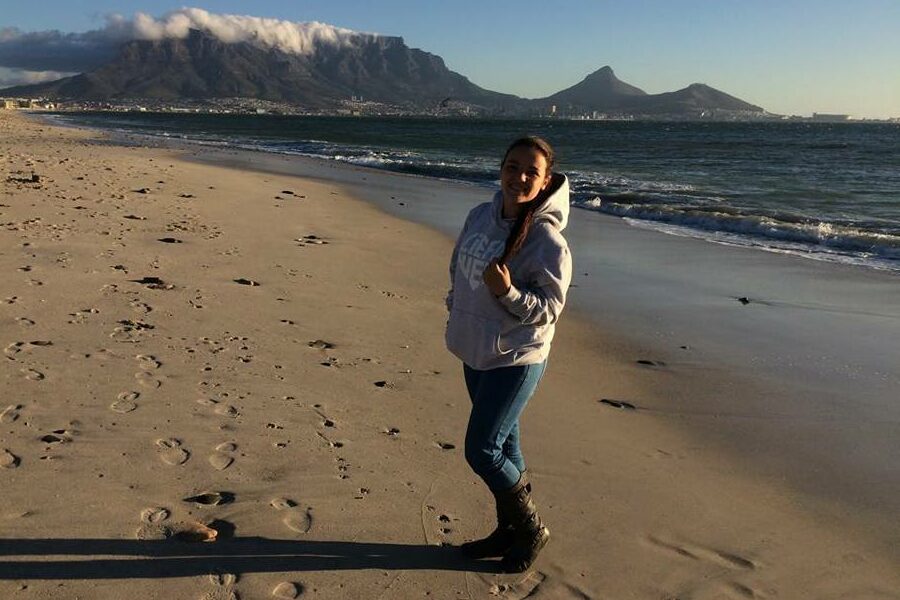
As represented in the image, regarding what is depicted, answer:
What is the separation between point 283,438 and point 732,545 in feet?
7.58

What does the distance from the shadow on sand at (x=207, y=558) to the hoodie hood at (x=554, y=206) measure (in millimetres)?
1457

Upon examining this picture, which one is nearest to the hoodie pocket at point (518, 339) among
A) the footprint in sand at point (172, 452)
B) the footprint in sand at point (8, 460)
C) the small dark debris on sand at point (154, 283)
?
the footprint in sand at point (172, 452)

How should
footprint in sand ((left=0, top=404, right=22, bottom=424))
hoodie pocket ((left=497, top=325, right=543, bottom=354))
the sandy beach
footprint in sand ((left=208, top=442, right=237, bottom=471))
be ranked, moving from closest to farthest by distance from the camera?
hoodie pocket ((left=497, top=325, right=543, bottom=354))
the sandy beach
footprint in sand ((left=208, top=442, right=237, bottom=471))
footprint in sand ((left=0, top=404, right=22, bottom=424))

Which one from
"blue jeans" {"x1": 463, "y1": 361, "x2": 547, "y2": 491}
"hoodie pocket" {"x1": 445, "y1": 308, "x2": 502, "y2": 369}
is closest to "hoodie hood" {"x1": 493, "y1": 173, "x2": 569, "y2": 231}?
"hoodie pocket" {"x1": 445, "y1": 308, "x2": 502, "y2": 369}

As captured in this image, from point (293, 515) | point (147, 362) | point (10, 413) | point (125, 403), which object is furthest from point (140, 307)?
point (293, 515)

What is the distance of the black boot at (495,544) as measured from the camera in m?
3.16

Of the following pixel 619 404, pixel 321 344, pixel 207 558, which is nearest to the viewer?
pixel 207 558

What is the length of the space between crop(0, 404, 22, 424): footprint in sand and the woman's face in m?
3.03

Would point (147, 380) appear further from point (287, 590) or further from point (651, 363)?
point (651, 363)

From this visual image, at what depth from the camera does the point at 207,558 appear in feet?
9.92

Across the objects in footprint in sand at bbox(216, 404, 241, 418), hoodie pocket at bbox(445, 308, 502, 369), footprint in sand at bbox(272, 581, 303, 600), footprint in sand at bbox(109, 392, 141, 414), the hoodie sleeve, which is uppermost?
the hoodie sleeve

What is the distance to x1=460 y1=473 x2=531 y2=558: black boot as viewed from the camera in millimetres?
3164

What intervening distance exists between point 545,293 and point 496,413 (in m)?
0.51

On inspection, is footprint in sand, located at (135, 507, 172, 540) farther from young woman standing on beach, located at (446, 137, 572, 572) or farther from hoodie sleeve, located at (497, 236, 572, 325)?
hoodie sleeve, located at (497, 236, 572, 325)
